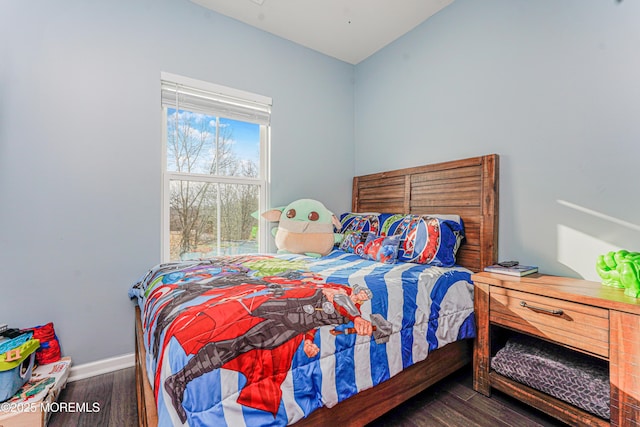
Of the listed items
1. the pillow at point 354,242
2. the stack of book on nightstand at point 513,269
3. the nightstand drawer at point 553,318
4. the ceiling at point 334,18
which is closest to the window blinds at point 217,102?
the ceiling at point 334,18

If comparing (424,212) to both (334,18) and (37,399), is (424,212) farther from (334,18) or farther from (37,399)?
(37,399)

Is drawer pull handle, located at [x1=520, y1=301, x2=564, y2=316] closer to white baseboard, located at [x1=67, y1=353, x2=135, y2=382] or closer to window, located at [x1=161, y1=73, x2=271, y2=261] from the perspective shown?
window, located at [x1=161, y1=73, x2=271, y2=261]

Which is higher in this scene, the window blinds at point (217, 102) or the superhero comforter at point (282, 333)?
the window blinds at point (217, 102)

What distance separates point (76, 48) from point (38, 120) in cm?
56

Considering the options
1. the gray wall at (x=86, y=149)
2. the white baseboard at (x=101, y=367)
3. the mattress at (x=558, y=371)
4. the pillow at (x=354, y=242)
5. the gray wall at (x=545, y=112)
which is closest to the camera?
the mattress at (x=558, y=371)

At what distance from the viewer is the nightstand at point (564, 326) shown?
3.88 feet

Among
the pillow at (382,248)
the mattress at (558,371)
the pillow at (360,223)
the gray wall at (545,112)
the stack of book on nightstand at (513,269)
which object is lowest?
the mattress at (558,371)

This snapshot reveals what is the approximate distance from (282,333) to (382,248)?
51.4 inches

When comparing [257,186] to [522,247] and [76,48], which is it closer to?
[76,48]

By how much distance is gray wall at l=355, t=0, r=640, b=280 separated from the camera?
1566mm

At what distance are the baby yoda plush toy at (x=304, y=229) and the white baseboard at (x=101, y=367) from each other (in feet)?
4.47

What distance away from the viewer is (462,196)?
225cm

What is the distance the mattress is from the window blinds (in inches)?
102

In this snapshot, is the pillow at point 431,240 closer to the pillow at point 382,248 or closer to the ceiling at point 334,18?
the pillow at point 382,248
